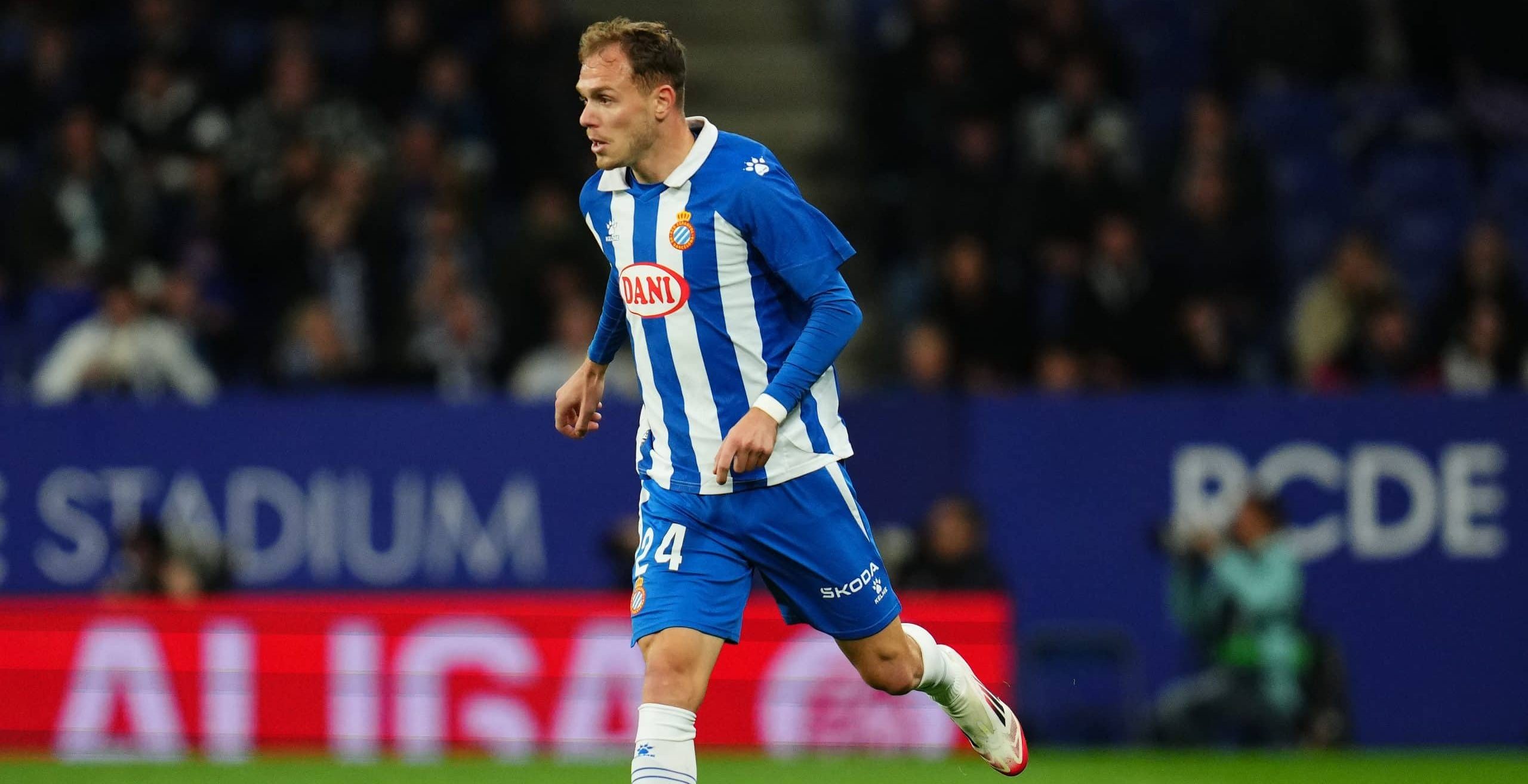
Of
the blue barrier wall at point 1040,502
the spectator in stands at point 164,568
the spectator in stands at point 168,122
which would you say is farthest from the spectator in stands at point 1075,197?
the spectator in stands at point 164,568

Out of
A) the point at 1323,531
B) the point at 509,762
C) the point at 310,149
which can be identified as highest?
the point at 310,149

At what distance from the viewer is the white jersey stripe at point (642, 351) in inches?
224

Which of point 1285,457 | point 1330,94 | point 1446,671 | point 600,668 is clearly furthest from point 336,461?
point 1330,94

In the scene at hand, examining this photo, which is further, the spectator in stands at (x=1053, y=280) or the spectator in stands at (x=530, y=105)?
the spectator in stands at (x=530, y=105)

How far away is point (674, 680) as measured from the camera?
5.42m

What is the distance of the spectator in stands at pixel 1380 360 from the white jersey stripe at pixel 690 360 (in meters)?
6.96

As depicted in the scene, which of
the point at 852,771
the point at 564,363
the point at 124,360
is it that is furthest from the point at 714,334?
the point at 124,360

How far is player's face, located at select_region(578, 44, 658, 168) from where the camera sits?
5.52 metres

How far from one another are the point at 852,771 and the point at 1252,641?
8.47 feet

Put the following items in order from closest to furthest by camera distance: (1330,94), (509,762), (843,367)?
(509,762) → (843,367) → (1330,94)

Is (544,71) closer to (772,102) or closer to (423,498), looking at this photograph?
(772,102)

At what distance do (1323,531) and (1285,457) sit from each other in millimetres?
430

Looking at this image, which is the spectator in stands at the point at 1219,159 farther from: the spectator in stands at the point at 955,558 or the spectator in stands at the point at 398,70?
the spectator in stands at the point at 398,70

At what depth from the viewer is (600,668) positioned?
33.0 ft
